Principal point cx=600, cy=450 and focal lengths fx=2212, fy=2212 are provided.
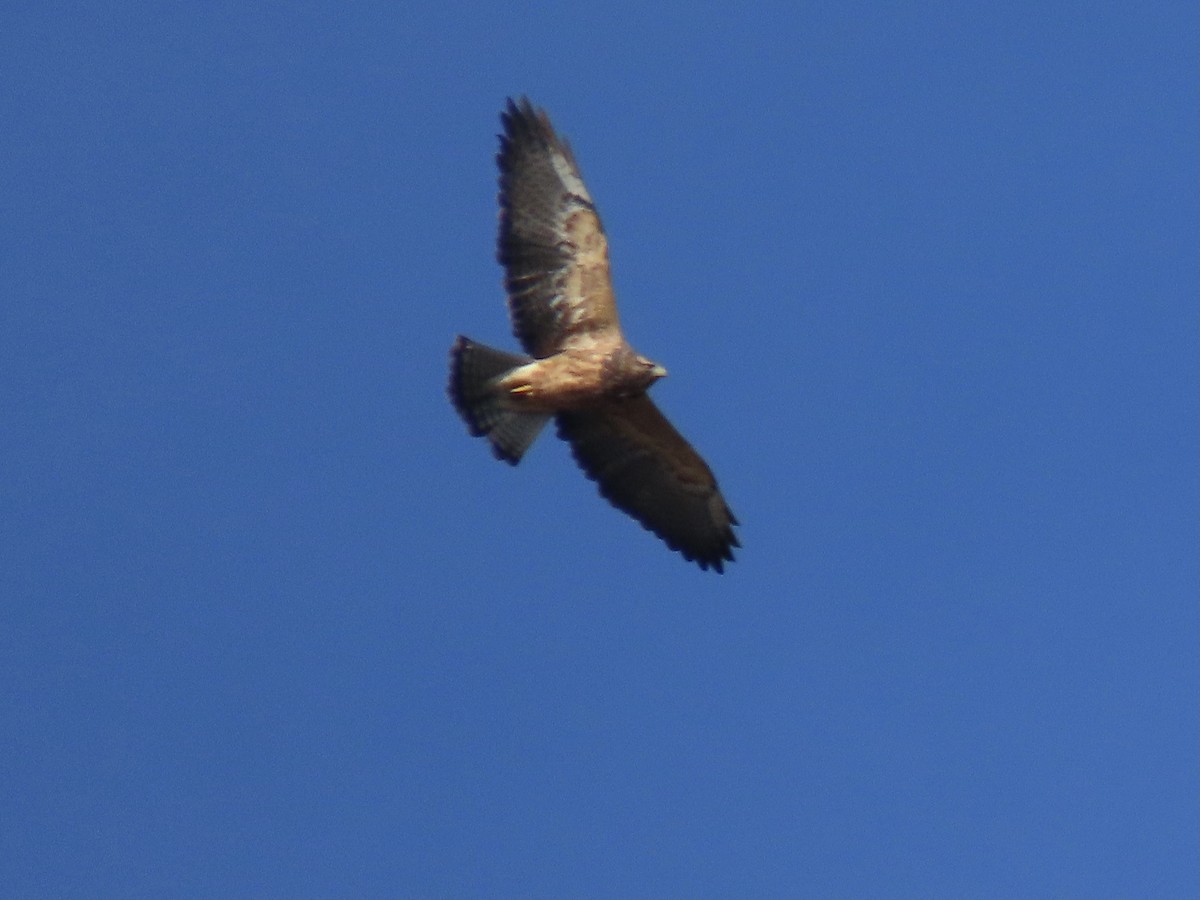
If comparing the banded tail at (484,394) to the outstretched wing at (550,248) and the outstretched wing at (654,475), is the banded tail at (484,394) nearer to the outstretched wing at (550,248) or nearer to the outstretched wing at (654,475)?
the outstretched wing at (550,248)

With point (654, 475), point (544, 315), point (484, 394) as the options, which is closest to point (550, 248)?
point (544, 315)

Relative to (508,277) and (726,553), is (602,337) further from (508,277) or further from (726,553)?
(726,553)

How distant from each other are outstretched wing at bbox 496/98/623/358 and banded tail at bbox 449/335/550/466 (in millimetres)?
269

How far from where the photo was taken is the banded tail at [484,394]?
14.4 m

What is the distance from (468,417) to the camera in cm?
1441

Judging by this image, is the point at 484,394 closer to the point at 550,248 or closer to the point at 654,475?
the point at 550,248

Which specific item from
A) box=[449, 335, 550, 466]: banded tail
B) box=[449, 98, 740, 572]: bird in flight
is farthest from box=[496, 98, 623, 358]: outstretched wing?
box=[449, 335, 550, 466]: banded tail

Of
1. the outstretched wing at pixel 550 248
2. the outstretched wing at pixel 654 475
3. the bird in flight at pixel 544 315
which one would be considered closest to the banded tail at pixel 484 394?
the bird in flight at pixel 544 315

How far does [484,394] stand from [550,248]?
1042 mm

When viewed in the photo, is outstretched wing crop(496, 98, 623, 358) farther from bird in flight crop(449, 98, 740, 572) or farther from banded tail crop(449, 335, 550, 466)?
banded tail crop(449, 335, 550, 466)

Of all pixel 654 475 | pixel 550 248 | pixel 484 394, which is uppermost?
pixel 550 248

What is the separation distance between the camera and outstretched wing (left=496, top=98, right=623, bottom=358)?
14.4 meters

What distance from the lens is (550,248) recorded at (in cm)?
1436

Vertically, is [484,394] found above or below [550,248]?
below
